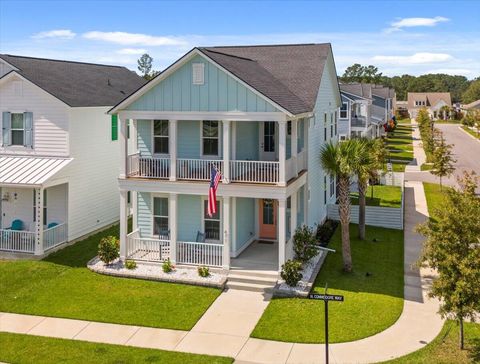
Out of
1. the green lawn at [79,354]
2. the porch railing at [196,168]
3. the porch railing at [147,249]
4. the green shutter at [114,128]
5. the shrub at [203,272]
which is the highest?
the green shutter at [114,128]

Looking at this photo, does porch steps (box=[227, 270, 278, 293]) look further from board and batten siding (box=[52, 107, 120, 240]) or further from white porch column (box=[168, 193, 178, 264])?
board and batten siding (box=[52, 107, 120, 240])

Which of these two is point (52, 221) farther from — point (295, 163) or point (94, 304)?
point (295, 163)

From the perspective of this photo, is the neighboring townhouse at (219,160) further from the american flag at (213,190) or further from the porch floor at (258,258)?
the american flag at (213,190)

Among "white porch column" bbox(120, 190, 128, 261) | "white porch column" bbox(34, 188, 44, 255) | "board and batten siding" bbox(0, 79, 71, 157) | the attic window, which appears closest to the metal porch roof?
"board and batten siding" bbox(0, 79, 71, 157)

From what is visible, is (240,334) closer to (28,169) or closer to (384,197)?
(28,169)

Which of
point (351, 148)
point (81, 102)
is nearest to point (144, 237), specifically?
point (81, 102)

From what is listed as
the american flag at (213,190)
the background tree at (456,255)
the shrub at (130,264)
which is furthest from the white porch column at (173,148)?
the background tree at (456,255)

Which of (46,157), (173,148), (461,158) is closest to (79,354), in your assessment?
(173,148)
